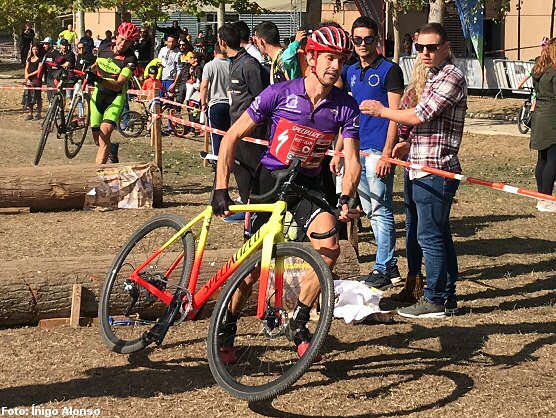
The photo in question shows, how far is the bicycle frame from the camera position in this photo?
5613 millimetres

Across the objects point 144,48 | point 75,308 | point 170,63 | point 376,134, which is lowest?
point 75,308

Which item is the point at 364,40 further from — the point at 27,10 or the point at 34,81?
the point at 27,10

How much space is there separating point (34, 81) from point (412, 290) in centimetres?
1866

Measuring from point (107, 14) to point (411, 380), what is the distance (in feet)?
166

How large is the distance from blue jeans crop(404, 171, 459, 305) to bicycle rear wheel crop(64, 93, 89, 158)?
8.88 meters

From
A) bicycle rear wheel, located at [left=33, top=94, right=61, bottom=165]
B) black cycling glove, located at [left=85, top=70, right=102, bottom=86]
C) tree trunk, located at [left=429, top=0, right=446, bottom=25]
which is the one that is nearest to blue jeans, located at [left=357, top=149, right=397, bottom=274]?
black cycling glove, located at [left=85, top=70, right=102, bottom=86]

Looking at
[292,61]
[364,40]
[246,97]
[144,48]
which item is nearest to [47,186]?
[246,97]

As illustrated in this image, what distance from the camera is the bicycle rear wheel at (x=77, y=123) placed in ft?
51.4

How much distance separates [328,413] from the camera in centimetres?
553

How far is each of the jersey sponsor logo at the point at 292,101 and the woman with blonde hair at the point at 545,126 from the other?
6466 mm

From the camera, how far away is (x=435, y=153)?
726cm

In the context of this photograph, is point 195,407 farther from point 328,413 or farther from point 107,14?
point 107,14

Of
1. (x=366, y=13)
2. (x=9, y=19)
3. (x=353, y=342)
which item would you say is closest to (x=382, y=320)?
(x=353, y=342)

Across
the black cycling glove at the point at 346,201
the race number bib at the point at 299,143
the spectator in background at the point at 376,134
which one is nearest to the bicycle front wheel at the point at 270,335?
the black cycling glove at the point at 346,201
